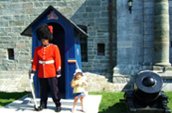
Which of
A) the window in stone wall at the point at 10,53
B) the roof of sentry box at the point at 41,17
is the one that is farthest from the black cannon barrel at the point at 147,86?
the window in stone wall at the point at 10,53

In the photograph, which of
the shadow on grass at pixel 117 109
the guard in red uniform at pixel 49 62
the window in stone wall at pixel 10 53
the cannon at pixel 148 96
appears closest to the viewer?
the cannon at pixel 148 96

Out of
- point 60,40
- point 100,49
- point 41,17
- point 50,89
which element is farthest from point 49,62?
point 100,49

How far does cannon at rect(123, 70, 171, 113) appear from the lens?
7.36 m

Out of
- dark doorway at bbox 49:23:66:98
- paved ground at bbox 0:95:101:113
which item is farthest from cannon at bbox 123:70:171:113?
dark doorway at bbox 49:23:66:98

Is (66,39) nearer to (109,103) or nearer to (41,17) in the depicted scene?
(41,17)

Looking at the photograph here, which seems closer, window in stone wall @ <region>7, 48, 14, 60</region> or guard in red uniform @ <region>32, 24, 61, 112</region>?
guard in red uniform @ <region>32, 24, 61, 112</region>

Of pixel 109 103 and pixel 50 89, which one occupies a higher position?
pixel 50 89

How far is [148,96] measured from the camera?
7469mm

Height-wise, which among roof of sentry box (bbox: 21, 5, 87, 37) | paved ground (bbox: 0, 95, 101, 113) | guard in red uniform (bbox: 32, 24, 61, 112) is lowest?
paved ground (bbox: 0, 95, 101, 113)

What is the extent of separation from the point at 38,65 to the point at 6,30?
6.92 meters

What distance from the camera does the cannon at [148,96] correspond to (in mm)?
7358

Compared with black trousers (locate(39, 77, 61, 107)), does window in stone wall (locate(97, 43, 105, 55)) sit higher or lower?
higher

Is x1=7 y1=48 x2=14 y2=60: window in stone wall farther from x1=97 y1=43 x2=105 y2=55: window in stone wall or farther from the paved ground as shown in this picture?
the paved ground

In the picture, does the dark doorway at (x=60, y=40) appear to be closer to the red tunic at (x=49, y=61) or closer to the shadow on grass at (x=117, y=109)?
the shadow on grass at (x=117, y=109)
